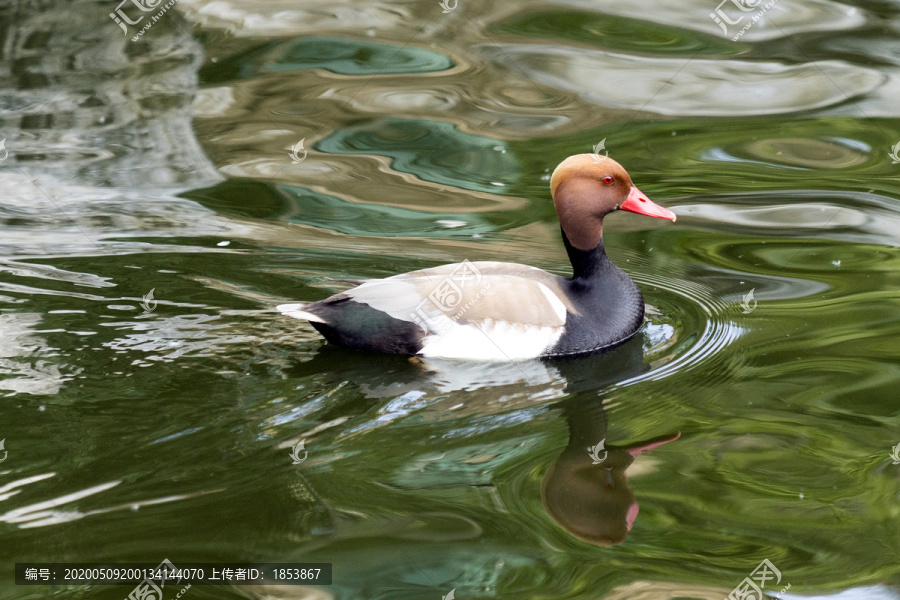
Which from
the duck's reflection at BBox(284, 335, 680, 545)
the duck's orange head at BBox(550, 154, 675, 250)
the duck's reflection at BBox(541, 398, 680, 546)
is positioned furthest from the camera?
the duck's orange head at BBox(550, 154, 675, 250)

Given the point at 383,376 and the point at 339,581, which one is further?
the point at 383,376

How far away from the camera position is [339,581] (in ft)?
12.0

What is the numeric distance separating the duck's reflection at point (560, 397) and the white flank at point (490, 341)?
5 cm

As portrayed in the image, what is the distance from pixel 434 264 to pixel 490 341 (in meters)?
1.34

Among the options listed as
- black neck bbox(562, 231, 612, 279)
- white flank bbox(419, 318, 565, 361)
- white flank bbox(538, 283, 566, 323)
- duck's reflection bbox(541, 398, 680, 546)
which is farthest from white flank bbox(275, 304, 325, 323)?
black neck bbox(562, 231, 612, 279)

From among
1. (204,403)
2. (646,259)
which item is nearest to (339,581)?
(204,403)

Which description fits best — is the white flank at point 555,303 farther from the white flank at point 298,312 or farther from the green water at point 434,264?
the white flank at point 298,312

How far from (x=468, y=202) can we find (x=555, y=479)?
357cm

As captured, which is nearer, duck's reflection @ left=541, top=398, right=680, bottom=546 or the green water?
the green water

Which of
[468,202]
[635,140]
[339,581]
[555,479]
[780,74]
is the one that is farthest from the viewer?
[780,74]

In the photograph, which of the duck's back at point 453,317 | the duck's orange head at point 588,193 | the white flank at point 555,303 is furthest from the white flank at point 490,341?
the duck's orange head at point 588,193

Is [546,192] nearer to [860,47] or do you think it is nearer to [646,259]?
[646,259]

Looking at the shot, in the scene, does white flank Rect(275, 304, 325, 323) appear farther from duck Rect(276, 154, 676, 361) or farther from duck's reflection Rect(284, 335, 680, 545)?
duck's reflection Rect(284, 335, 680, 545)

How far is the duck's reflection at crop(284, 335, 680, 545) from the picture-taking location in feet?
13.5
